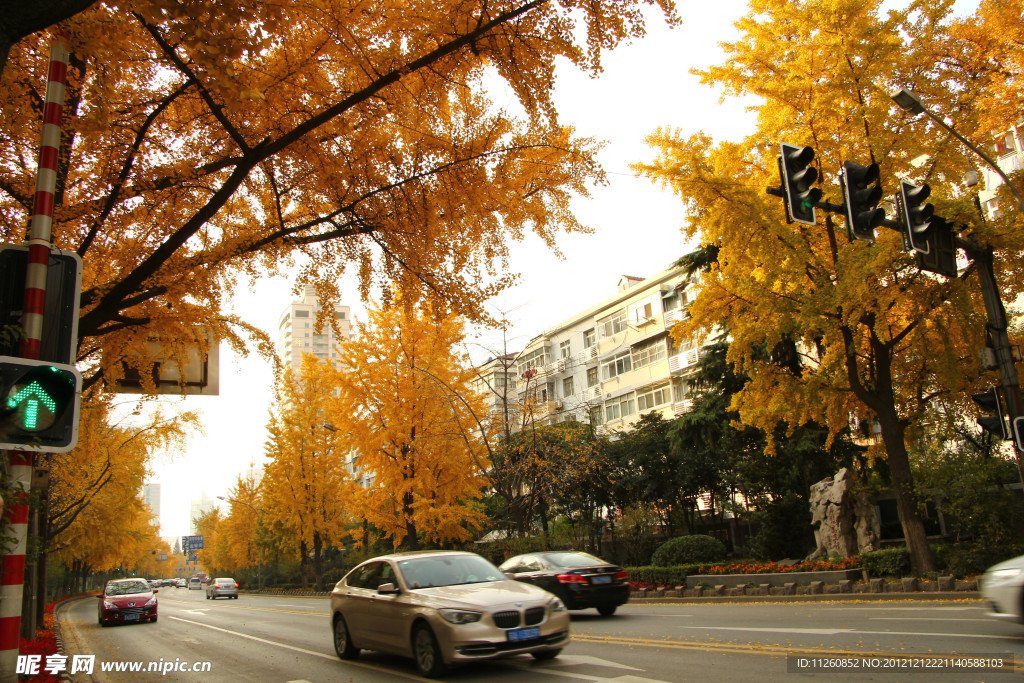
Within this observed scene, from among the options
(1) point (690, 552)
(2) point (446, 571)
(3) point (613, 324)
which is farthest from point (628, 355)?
(2) point (446, 571)

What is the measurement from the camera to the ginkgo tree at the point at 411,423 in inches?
961

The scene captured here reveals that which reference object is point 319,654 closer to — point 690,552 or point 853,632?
point 853,632

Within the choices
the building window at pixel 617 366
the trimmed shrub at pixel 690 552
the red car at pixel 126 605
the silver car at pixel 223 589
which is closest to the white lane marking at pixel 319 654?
the red car at pixel 126 605

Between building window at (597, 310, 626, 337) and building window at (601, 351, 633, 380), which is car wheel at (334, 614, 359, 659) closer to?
building window at (601, 351, 633, 380)

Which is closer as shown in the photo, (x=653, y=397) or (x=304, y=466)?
(x=304, y=466)

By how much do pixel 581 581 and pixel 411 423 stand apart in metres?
13.1

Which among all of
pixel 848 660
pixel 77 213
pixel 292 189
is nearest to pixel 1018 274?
pixel 848 660

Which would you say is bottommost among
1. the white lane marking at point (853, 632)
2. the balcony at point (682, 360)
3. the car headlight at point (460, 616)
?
the white lane marking at point (853, 632)

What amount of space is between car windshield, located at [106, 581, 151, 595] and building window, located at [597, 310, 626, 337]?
1151 inches

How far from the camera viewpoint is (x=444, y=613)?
7188 millimetres

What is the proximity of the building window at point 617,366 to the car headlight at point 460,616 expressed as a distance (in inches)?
1398

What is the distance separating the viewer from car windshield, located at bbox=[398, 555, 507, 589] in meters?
8.17

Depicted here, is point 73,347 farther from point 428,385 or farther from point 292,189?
point 428,385

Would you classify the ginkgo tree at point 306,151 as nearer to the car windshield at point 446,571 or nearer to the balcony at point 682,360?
the car windshield at point 446,571
